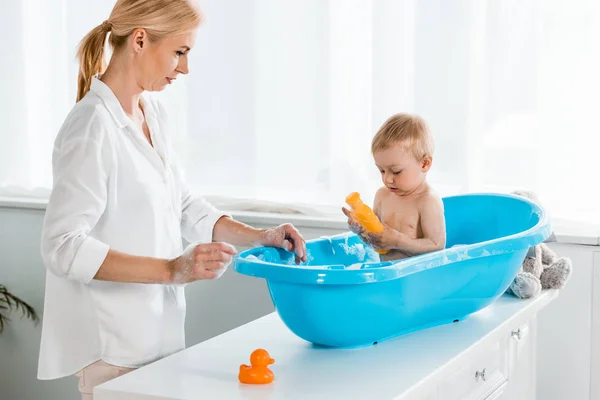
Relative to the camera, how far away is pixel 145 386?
1245mm

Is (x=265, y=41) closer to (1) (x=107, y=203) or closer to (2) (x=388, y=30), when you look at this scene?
(2) (x=388, y=30)

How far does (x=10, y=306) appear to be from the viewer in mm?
2871

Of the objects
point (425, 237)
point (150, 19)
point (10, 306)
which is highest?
point (150, 19)

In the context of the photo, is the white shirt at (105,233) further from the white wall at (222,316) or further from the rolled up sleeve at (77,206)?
the white wall at (222,316)

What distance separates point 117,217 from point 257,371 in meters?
0.38

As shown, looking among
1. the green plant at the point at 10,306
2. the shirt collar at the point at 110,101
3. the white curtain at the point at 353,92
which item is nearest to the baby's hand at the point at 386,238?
the shirt collar at the point at 110,101

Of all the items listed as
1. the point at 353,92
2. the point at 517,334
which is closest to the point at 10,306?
the point at 353,92

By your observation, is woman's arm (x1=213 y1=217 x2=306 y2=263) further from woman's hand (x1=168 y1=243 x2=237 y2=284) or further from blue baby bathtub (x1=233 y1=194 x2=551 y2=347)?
woman's hand (x1=168 y1=243 x2=237 y2=284)

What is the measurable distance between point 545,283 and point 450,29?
0.71 m

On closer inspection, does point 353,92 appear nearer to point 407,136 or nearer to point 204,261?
point 407,136

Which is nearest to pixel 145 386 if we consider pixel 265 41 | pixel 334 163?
pixel 334 163

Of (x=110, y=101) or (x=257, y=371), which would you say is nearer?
(x=257, y=371)

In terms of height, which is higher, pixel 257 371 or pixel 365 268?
pixel 365 268

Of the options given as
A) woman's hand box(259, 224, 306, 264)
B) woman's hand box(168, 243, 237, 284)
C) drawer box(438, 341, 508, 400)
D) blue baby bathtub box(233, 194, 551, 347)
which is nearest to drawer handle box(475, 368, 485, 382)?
drawer box(438, 341, 508, 400)
